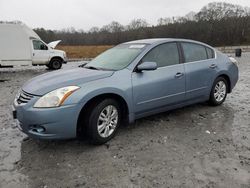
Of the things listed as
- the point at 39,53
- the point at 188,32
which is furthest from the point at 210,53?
the point at 188,32

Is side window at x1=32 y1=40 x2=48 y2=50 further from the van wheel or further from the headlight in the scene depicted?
the headlight

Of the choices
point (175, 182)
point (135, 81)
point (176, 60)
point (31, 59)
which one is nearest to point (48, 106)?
point (135, 81)

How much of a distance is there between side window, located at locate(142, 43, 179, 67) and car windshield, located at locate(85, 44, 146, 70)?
20 centimetres

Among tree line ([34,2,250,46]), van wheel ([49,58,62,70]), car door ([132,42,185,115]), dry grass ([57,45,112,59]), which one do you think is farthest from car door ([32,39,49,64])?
tree line ([34,2,250,46])

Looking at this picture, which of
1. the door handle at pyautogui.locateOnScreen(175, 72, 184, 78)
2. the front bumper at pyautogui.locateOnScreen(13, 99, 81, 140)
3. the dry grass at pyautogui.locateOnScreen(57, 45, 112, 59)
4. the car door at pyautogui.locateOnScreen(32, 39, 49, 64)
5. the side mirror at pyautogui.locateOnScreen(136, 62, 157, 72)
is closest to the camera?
the front bumper at pyautogui.locateOnScreen(13, 99, 81, 140)

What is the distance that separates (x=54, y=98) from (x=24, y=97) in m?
0.53

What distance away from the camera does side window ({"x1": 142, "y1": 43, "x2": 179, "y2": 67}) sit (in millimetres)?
4509

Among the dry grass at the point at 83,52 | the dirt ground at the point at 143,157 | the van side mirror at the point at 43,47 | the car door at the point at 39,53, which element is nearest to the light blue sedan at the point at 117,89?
the dirt ground at the point at 143,157

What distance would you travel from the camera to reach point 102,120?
12.5 ft

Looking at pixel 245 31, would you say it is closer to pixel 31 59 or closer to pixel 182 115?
pixel 31 59

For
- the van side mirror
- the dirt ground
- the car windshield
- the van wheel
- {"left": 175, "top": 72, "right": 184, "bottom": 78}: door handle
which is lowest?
the dirt ground

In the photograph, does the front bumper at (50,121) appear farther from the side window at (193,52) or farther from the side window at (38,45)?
the side window at (38,45)

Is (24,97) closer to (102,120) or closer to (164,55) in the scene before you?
(102,120)

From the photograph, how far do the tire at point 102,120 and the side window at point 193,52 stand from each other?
1941mm
